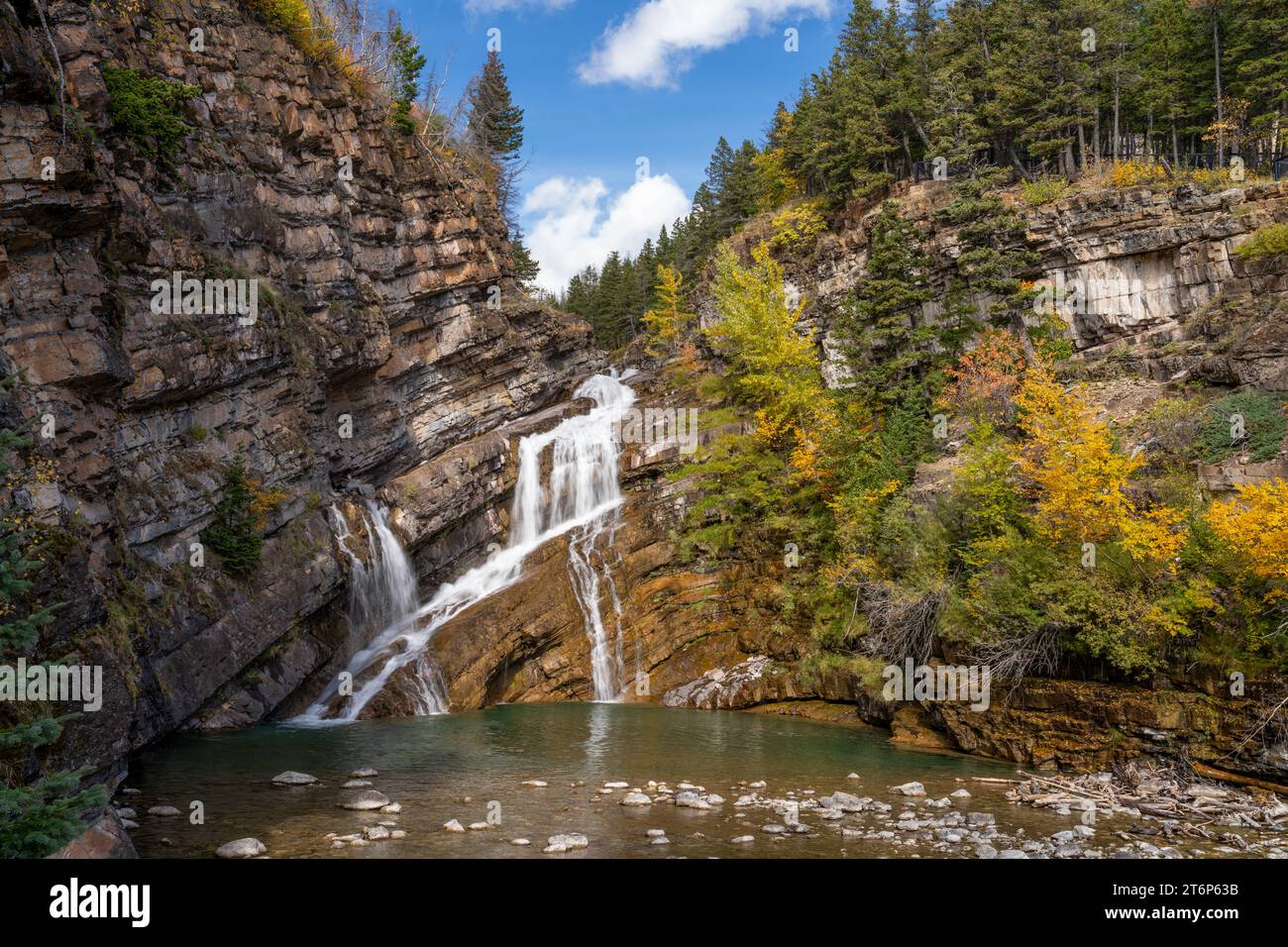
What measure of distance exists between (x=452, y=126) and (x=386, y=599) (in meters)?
34.0

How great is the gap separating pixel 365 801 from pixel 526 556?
19.7 m

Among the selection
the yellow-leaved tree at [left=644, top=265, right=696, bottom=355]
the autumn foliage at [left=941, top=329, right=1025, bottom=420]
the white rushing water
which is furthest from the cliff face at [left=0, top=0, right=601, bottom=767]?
the autumn foliage at [left=941, top=329, right=1025, bottom=420]

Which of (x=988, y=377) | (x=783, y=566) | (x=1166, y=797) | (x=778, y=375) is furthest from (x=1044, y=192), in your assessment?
(x=1166, y=797)

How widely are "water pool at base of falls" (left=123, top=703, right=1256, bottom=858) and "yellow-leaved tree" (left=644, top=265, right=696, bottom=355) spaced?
3908cm

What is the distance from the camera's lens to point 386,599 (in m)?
31.0

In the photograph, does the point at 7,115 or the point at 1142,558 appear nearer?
the point at 7,115

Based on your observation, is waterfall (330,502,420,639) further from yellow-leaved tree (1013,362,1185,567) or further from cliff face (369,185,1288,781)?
yellow-leaved tree (1013,362,1185,567)

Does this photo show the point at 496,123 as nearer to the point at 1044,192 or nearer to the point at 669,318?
the point at 669,318

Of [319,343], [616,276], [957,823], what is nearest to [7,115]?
[319,343]

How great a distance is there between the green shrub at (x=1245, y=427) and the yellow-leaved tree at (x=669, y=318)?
3979 centimetres

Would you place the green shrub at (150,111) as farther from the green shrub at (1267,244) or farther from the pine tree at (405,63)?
the green shrub at (1267,244)

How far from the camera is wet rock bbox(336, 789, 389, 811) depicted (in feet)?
46.5

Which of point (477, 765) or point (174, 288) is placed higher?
point (174, 288)
